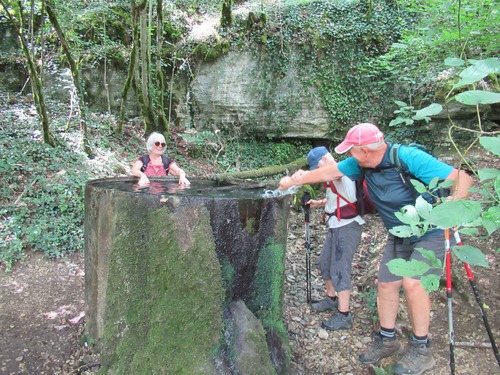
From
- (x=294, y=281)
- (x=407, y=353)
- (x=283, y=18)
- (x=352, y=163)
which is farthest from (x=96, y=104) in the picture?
(x=407, y=353)

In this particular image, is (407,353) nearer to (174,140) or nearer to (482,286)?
(482,286)

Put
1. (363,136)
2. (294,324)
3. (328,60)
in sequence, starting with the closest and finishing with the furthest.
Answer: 1. (363,136)
2. (294,324)
3. (328,60)

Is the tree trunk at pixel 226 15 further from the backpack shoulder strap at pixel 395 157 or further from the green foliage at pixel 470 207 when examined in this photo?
the green foliage at pixel 470 207

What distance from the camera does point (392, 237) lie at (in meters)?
3.18

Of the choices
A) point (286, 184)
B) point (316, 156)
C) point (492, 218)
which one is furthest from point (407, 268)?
point (316, 156)

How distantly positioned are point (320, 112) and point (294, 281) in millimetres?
7289

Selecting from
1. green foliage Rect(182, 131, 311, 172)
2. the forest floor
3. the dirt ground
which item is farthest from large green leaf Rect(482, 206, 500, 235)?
Answer: green foliage Rect(182, 131, 311, 172)

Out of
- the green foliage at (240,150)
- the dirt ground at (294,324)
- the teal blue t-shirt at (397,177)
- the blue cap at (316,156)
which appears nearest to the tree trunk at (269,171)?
the green foliage at (240,150)

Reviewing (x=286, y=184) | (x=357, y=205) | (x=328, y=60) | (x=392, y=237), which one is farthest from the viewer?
(x=328, y=60)

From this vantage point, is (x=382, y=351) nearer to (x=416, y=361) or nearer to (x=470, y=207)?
(x=416, y=361)

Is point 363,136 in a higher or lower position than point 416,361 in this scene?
higher

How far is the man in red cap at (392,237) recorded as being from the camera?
110 inches

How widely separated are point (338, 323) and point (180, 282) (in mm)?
2054

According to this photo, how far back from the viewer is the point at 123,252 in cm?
270
